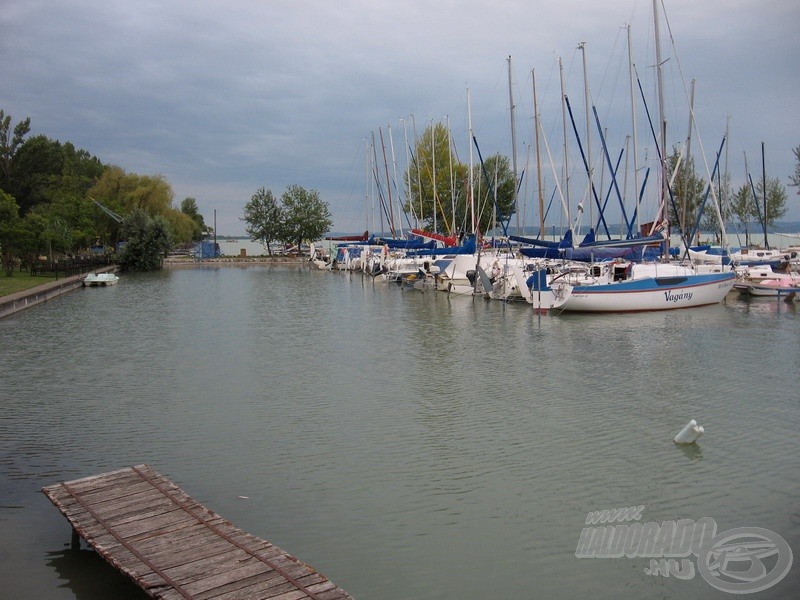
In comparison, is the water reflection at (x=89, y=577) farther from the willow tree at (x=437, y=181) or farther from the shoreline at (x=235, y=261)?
the shoreline at (x=235, y=261)

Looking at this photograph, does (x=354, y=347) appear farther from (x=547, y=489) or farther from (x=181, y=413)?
(x=547, y=489)

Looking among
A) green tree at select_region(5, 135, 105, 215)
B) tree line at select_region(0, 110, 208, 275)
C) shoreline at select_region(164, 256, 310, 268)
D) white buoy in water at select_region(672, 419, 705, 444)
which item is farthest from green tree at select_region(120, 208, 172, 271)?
white buoy in water at select_region(672, 419, 705, 444)

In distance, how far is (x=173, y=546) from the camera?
286 inches

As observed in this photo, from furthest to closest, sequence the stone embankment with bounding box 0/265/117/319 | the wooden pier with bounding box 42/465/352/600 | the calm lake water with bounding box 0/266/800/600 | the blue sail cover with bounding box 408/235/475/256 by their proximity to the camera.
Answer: the blue sail cover with bounding box 408/235/475/256
the stone embankment with bounding box 0/265/117/319
the calm lake water with bounding box 0/266/800/600
the wooden pier with bounding box 42/465/352/600

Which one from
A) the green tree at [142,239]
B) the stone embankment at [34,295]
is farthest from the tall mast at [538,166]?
the green tree at [142,239]

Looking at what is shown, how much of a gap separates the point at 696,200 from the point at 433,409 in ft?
191

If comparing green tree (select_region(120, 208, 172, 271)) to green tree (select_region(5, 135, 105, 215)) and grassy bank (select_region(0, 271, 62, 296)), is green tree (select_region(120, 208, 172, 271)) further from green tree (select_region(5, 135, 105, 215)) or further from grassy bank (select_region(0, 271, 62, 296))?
grassy bank (select_region(0, 271, 62, 296))

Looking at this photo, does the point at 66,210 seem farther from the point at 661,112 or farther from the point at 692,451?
the point at 692,451

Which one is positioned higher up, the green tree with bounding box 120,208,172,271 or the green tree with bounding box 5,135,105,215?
the green tree with bounding box 5,135,105,215

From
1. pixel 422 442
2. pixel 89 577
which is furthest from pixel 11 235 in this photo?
pixel 89 577

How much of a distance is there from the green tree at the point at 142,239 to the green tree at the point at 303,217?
3218 centimetres

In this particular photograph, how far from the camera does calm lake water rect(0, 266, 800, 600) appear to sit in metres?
8.17

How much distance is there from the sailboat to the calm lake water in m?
3.04

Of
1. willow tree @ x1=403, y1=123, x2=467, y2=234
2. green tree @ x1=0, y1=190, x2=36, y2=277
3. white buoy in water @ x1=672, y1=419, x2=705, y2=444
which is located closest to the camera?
white buoy in water @ x1=672, y1=419, x2=705, y2=444
